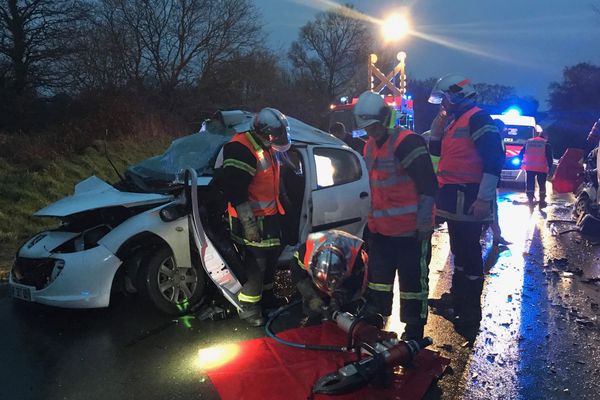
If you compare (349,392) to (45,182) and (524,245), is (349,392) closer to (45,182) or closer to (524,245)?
(524,245)

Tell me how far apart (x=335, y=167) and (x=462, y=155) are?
154cm

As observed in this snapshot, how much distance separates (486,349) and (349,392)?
1464 mm

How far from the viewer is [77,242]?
4.07 m

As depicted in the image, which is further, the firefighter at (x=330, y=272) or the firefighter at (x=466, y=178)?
the firefighter at (x=466, y=178)

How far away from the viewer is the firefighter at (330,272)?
326 centimetres

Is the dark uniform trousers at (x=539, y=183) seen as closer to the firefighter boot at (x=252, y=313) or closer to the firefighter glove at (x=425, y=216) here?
the firefighter glove at (x=425, y=216)

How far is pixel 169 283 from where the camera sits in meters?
4.05

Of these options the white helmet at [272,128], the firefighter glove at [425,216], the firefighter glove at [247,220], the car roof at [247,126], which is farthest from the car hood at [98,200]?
the firefighter glove at [425,216]

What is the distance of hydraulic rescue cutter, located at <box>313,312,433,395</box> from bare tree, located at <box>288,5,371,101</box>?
1544 inches

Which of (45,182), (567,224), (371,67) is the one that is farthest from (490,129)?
(371,67)

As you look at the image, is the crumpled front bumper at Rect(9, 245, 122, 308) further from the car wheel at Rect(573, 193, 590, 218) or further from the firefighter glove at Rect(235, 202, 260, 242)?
the car wheel at Rect(573, 193, 590, 218)

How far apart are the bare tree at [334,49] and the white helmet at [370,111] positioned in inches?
1520

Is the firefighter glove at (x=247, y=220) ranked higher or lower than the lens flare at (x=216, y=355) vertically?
higher

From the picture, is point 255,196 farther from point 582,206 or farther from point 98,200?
point 582,206
